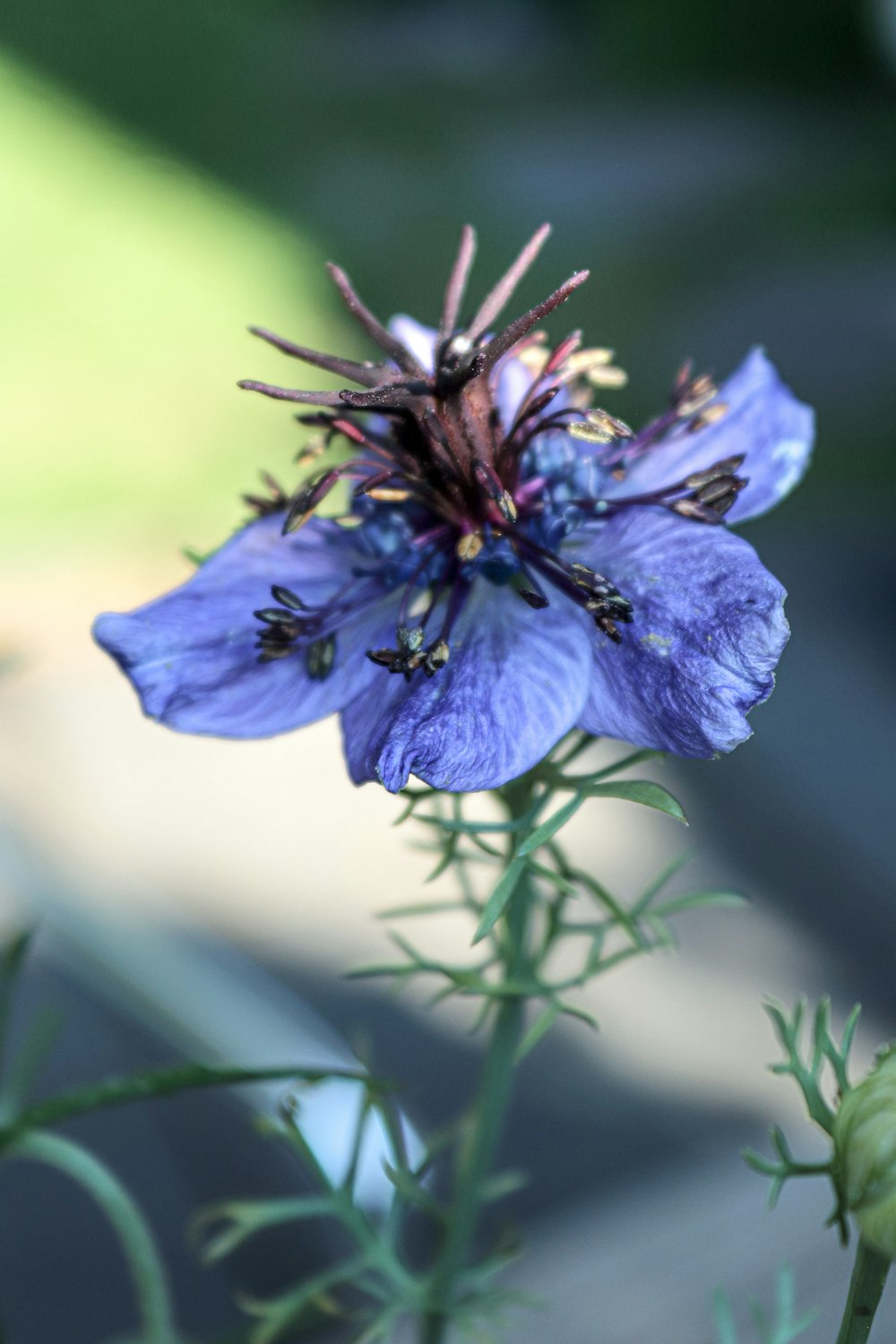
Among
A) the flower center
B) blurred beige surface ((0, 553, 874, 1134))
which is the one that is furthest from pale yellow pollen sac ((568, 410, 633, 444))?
blurred beige surface ((0, 553, 874, 1134))

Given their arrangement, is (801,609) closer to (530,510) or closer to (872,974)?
(872,974)

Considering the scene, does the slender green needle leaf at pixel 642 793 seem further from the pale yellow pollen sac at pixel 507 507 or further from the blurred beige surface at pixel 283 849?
the blurred beige surface at pixel 283 849

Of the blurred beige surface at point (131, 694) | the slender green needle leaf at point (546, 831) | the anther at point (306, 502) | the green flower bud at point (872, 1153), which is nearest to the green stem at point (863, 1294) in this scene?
the green flower bud at point (872, 1153)

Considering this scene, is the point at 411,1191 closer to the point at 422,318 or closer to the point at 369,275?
the point at 422,318

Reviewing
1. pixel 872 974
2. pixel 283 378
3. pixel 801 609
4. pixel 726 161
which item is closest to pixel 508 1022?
pixel 872 974

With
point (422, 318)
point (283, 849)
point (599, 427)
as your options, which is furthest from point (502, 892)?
point (422, 318)

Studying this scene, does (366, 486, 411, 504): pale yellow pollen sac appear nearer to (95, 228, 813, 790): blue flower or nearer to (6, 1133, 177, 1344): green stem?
(95, 228, 813, 790): blue flower

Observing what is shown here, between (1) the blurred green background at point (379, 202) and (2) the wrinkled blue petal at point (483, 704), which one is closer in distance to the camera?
(2) the wrinkled blue petal at point (483, 704)
